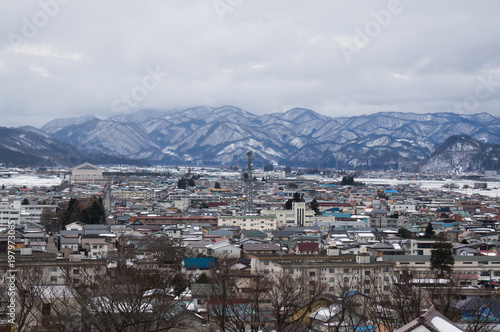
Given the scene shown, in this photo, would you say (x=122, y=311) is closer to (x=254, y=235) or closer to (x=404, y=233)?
(x=254, y=235)

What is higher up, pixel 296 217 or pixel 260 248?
pixel 296 217

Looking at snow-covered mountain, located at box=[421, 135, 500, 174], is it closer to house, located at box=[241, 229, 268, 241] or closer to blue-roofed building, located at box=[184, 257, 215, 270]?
house, located at box=[241, 229, 268, 241]

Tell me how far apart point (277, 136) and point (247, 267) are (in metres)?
108

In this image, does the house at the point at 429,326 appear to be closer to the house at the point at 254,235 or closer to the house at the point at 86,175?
the house at the point at 254,235

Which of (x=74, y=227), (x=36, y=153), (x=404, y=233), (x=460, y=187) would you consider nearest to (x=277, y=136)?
(x=36, y=153)

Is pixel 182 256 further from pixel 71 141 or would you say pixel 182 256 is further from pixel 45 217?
pixel 71 141

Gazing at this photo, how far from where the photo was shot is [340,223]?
19781 mm

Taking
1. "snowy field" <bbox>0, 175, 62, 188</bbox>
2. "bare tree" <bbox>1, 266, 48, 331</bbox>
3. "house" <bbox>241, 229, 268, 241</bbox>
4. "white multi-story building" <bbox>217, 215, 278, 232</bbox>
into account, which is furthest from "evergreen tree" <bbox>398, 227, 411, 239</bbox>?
"snowy field" <bbox>0, 175, 62, 188</bbox>

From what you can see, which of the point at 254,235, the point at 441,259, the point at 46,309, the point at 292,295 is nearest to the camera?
the point at 46,309

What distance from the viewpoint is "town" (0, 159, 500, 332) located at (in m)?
6.06

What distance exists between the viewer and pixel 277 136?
119 metres

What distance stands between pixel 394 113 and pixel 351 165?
6522 cm

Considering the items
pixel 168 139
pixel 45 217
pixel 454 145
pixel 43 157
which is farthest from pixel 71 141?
pixel 45 217

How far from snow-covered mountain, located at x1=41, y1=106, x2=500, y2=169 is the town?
217 feet
